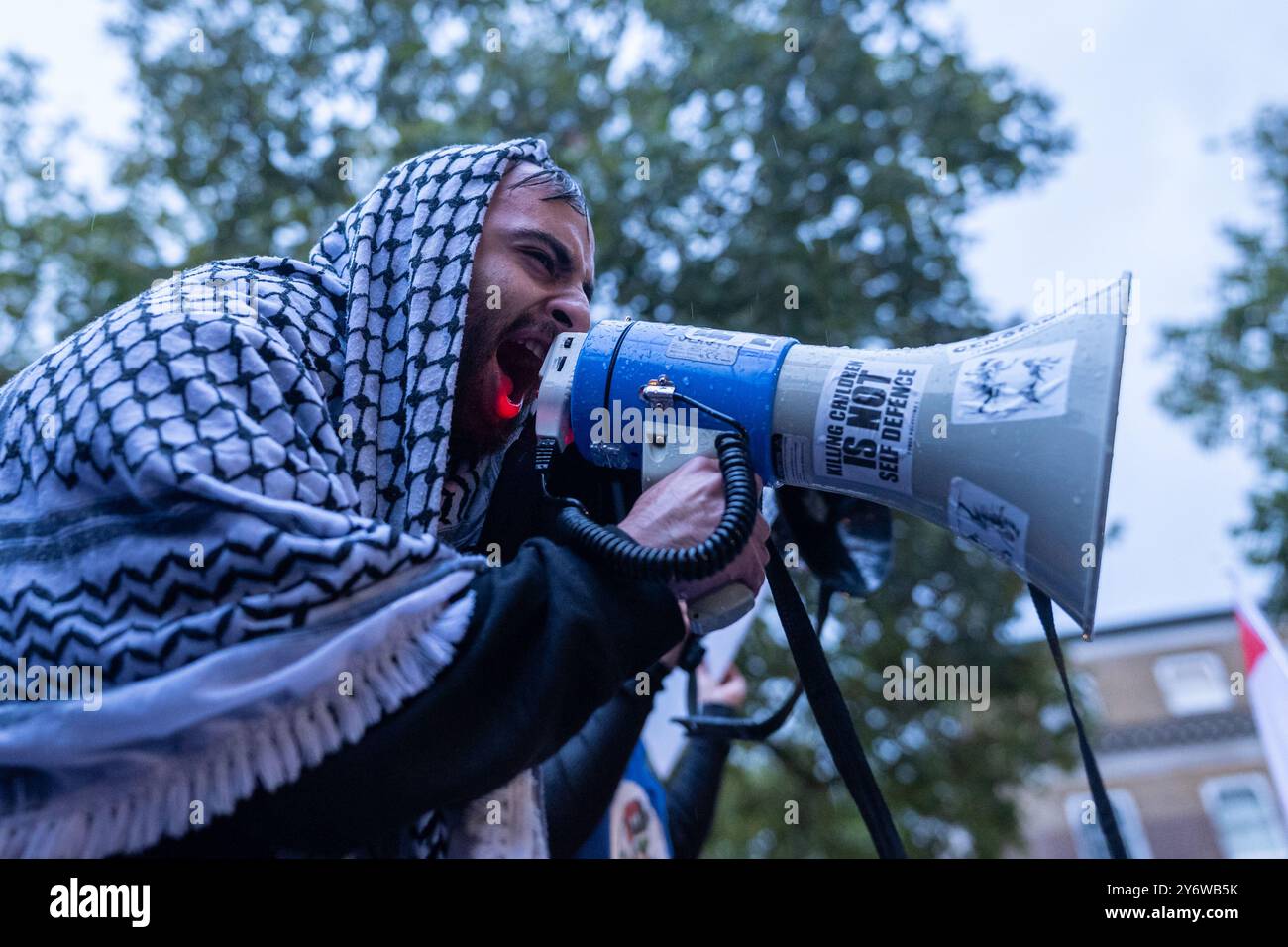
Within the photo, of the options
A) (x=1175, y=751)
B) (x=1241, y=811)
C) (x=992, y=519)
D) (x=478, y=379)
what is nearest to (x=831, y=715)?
(x=992, y=519)

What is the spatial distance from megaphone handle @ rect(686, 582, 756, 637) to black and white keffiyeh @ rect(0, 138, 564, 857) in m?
0.31

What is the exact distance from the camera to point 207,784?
1.16 meters

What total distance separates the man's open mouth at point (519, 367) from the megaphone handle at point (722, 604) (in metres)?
0.48

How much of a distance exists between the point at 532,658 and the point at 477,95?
5793 millimetres

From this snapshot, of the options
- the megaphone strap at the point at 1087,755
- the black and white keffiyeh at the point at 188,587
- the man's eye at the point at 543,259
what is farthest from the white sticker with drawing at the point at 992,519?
the man's eye at the point at 543,259

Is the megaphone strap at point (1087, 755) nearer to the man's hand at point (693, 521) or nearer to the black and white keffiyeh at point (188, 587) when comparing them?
A: the man's hand at point (693, 521)

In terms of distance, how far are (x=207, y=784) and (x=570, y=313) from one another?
3.04 ft

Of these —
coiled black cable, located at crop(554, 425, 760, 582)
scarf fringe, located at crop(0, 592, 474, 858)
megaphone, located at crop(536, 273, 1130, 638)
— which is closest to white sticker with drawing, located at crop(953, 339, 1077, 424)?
megaphone, located at crop(536, 273, 1130, 638)

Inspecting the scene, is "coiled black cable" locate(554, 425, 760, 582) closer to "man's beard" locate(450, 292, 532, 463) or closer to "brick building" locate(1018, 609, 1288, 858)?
"man's beard" locate(450, 292, 532, 463)

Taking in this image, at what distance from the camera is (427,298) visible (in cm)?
161

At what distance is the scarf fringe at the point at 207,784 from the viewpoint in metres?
1.15

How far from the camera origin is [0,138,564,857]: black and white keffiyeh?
1.14 meters

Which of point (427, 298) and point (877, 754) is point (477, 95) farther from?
point (427, 298)
